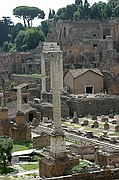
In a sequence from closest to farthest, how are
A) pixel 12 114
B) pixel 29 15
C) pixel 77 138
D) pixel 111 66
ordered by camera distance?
pixel 77 138 → pixel 12 114 → pixel 111 66 → pixel 29 15

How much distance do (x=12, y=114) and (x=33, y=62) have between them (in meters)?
Result: 28.4

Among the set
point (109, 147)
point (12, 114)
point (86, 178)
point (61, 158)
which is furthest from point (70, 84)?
point (86, 178)

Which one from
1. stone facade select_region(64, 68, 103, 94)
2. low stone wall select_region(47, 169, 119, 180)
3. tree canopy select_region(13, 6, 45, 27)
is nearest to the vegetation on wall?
tree canopy select_region(13, 6, 45, 27)

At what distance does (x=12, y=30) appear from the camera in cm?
9394

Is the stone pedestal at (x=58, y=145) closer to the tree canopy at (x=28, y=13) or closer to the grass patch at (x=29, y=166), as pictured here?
the grass patch at (x=29, y=166)

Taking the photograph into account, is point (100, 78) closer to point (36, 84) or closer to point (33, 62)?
point (36, 84)

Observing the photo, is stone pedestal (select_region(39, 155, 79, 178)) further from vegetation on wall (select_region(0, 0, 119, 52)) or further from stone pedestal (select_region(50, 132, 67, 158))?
vegetation on wall (select_region(0, 0, 119, 52))

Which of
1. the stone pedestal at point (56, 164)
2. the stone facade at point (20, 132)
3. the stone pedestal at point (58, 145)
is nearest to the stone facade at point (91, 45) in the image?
the stone facade at point (20, 132)

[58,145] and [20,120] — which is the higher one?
[58,145]

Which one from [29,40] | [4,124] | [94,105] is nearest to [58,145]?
[4,124]

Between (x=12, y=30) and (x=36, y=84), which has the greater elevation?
(x=12, y=30)

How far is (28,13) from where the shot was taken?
106 metres

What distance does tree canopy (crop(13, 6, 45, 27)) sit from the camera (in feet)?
346

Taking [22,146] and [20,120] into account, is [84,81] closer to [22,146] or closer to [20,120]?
[20,120]
